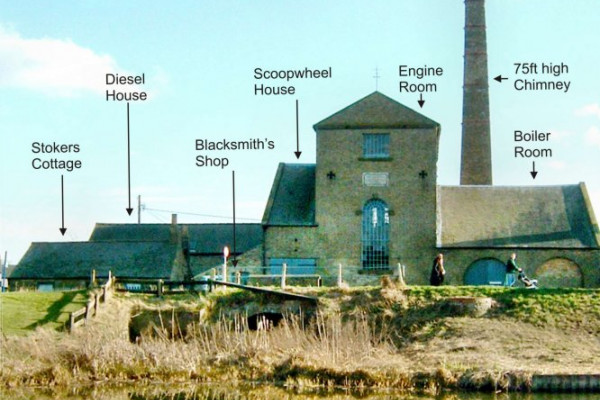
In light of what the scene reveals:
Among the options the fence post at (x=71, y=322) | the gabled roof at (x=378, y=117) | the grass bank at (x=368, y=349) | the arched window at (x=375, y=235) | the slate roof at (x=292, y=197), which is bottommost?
the grass bank at (x=368, y=349)

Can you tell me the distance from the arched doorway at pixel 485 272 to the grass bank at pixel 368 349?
8.19 m

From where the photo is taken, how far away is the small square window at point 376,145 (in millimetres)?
46344

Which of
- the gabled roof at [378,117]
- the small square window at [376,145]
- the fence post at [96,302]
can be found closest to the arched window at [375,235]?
the small square window at [376,145]

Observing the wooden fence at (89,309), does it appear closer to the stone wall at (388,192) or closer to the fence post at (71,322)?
the fence post at (71,322)

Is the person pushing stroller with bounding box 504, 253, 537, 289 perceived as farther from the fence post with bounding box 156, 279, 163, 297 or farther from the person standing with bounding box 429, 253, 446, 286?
the fence post with bounding box 156, 279, 163, 297

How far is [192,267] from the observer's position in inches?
2296

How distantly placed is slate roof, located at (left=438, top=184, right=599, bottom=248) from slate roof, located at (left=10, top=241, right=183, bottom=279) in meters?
13.8

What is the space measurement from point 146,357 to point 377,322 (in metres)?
7.88

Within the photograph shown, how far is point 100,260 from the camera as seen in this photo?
54312mm

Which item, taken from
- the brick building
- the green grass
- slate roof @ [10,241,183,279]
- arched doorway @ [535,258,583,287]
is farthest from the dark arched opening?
slate roof @ [10,241,183,279]

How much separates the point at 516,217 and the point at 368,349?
56.5 ft

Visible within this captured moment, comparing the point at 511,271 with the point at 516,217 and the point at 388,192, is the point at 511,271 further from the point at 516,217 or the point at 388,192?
the point at 388,192

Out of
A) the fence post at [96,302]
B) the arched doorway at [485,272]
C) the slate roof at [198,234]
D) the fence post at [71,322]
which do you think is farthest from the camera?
the slate roof at [198,234]

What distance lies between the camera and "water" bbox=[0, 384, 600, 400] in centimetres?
2825
